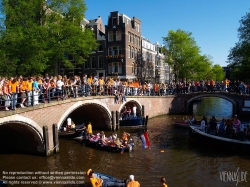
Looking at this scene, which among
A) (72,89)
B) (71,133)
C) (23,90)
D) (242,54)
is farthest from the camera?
(242,54)

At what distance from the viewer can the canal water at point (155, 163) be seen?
1162 cm

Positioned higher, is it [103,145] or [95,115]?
[95,115]

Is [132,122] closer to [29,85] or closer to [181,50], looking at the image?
[29,85]

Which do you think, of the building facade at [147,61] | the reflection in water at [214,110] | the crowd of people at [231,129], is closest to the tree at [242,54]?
the reflection in water at [214,110]

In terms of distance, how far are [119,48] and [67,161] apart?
26657mm

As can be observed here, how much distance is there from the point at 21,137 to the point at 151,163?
23.7 feet

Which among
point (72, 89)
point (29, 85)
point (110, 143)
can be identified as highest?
point (29, 85)

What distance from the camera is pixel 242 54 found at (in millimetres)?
35094

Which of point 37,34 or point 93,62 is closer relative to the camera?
point 37,34

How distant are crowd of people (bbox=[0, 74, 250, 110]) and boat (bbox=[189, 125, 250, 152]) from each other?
294 inches

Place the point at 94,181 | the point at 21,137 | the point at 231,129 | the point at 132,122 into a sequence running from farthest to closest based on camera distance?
the point at 132,122
the point at 231,129
the point at 21,137
the point at 94,181

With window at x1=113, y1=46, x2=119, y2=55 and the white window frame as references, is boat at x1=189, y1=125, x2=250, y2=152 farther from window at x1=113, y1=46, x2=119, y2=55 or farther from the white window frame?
the white window frame

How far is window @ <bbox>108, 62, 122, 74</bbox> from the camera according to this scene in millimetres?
38722

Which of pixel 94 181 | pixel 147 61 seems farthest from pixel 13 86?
pixel 147 61
